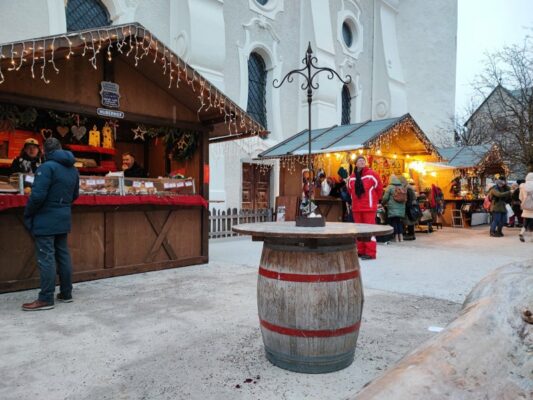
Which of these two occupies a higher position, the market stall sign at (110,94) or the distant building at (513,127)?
the distant building at (513,127)

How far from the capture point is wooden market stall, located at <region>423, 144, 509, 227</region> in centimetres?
1526

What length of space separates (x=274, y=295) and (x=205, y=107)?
14.9 ft

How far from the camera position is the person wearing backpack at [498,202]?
11.4m

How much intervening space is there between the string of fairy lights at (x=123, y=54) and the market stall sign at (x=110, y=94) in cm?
29

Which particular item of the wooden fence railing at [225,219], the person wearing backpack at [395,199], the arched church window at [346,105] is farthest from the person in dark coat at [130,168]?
the arched church window at [346,105]

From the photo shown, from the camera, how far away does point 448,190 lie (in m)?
15.6

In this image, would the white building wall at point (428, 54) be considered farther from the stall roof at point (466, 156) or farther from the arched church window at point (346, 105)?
the stall roof at point (466, 156)

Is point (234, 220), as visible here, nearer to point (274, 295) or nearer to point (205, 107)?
point (205, 107)

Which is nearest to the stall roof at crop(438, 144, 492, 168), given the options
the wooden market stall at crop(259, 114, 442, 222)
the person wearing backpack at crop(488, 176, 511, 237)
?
the wooden market stall at crop(259, 114, 442, 222)

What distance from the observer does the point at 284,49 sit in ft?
51.0

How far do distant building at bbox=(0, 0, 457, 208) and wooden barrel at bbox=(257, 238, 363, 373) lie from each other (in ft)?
30.1

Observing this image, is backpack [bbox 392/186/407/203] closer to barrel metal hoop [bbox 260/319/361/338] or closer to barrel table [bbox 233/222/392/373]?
barrel table [bbox 233/222/392/373]

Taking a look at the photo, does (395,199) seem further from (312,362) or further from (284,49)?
(284,49)

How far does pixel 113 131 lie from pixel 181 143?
1662 millimetres
